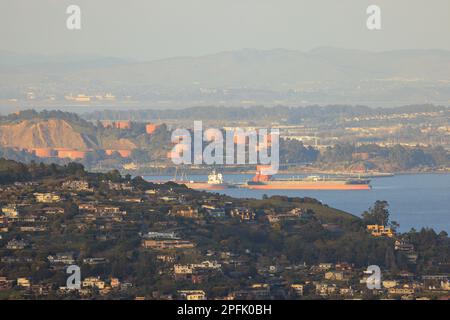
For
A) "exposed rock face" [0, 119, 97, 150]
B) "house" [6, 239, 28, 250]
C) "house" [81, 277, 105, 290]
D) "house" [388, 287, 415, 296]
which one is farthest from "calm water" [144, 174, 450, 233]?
"house" [81, 277, 105, 290]

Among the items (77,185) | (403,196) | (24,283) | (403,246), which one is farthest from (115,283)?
(403,196)

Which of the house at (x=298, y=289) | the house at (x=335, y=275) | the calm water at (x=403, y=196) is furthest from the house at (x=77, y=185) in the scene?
the house at (x=298, y=289)

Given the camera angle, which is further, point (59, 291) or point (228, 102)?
point (228, 102)

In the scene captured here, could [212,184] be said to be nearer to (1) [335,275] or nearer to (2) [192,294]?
(1) [335,275]

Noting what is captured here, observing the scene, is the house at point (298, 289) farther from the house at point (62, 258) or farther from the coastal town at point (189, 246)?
the house at point (62, 258)

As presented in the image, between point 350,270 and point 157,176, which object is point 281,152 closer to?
point 157,176
